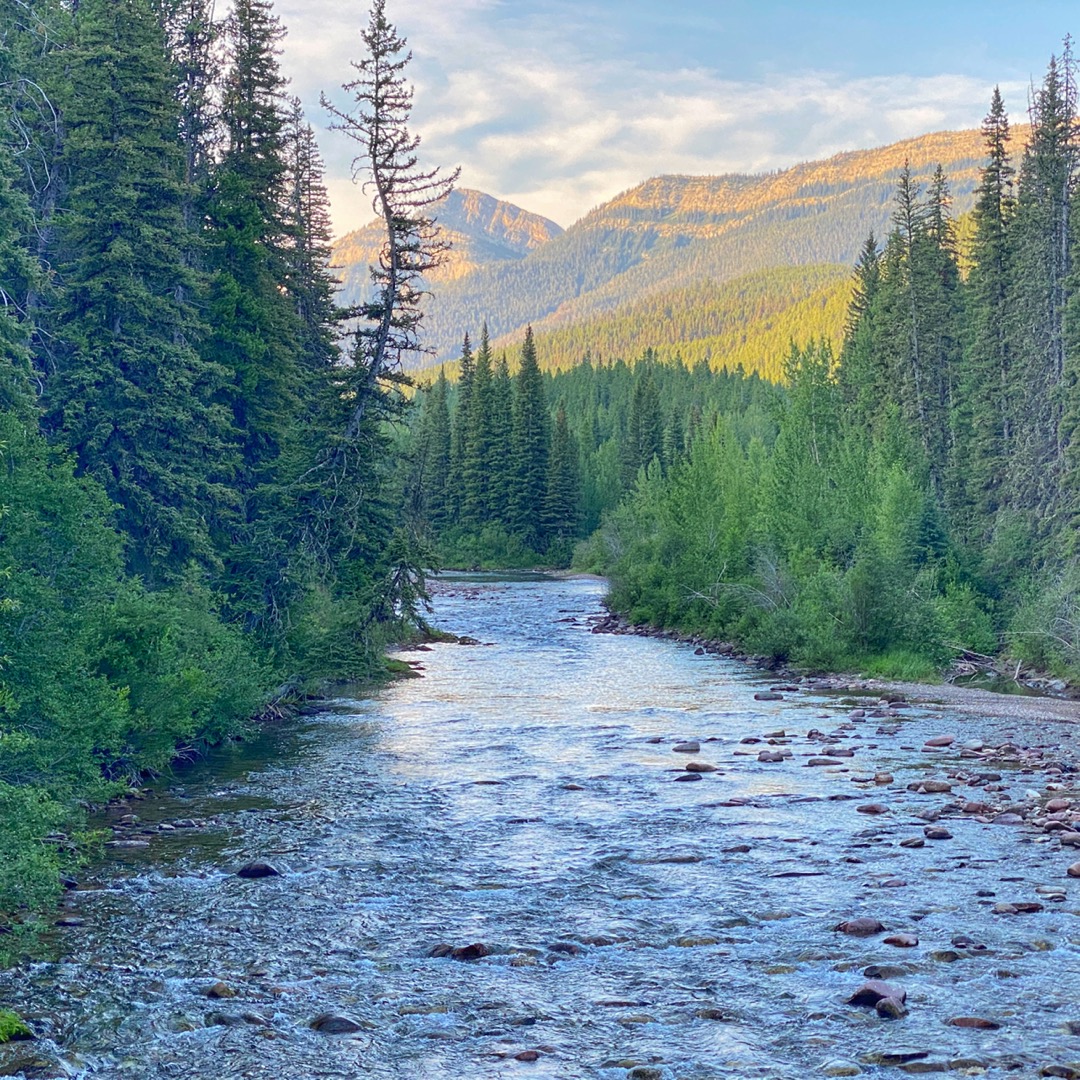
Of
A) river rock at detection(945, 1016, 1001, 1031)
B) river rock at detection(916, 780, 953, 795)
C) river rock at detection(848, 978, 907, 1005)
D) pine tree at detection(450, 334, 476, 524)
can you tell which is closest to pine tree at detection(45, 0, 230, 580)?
river rock at detection(916, 780, 953, 795)

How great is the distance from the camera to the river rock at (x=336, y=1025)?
35.2ft

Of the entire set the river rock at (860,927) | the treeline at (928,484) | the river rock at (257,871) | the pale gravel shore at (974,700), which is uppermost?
the treeline at (928,484)

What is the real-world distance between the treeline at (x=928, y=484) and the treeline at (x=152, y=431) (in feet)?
53.6

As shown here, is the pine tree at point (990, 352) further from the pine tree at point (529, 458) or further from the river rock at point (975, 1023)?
the pine tree at point (529, 458)

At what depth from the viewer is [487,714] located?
94.3 feet

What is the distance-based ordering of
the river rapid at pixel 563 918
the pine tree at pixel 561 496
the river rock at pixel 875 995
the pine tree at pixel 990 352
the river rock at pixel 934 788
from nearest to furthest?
the river rapid at pixel 563 918 < the river rock at pixel 875 995 < the river rock at pixel 934 788 < the pine tree at pixel 990 352 < the pine tree at pixel 561 496

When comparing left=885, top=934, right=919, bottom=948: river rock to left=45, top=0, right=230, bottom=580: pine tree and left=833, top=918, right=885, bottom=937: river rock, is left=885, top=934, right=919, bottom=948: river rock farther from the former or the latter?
left=45, top=0, right=230, bottom=580: pine tree

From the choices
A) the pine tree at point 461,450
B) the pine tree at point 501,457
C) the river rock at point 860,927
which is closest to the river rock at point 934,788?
the river rock at point 860,927

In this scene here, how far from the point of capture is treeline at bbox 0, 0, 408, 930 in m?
17.1

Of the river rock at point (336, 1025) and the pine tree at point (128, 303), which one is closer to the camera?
the river rock at point (336, 1025)

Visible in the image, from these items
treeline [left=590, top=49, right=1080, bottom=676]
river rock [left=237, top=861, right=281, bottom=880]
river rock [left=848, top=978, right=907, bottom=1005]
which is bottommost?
river rock [left=848, top=978, right=907, bottom=1005]

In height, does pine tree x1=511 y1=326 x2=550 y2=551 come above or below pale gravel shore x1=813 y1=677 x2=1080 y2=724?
above

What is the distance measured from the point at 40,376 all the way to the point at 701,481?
3533 centimetres

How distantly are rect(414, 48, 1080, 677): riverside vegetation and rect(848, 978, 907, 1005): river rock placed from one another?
970 inches
